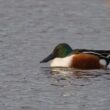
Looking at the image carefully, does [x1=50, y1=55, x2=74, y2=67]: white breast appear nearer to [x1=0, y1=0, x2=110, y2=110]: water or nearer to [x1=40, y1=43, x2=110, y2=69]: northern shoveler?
[x1=40, y1=43, x2=110, y2=69]: northern shoveler

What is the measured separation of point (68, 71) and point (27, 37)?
2.63 metres

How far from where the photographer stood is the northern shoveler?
16375 mm

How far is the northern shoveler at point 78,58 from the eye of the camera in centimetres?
1638

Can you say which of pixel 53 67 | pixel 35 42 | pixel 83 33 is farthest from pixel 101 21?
pixel 53 67

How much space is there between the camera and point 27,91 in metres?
13.7

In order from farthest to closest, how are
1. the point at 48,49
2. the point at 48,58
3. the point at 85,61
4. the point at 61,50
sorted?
the point at 48,49
the point at 61,50
the point at 85,61
the point at 48,58

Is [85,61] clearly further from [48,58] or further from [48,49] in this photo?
[48,49]

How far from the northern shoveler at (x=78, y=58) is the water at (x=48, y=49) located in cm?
28

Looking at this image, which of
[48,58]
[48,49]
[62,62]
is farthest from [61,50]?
[48,49]

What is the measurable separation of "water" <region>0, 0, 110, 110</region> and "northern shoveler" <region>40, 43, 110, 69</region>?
0.93 ft

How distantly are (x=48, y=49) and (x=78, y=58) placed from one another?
91 centimetres

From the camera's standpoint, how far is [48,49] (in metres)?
17.3

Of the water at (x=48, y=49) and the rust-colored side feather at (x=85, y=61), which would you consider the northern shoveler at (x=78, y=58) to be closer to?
A: the rust-colored side feather at (x=85, y=61)

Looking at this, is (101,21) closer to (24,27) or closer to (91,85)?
(24,27)
